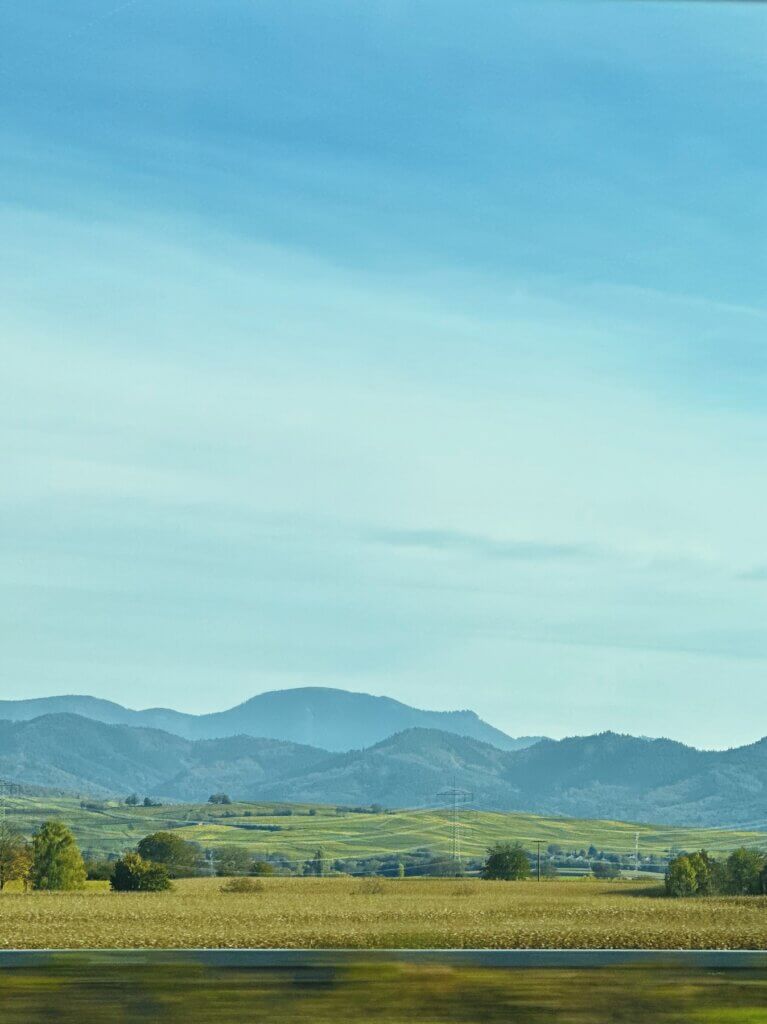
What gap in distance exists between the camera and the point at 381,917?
84.9 m

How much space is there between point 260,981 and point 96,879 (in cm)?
12714

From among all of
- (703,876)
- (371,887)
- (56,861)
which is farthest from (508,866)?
(56,861)

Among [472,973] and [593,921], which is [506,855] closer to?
[593,921]

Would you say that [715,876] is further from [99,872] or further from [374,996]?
[374,996]

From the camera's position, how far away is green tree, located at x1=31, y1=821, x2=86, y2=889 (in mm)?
123250

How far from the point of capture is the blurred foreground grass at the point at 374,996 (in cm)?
1082

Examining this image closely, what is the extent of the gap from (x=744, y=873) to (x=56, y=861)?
59.2 meters

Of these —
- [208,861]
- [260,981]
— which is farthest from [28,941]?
[208,861]

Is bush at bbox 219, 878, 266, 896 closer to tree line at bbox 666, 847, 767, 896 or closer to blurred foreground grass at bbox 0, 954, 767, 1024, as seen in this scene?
tree line at bbox 666, 847, 767, 896

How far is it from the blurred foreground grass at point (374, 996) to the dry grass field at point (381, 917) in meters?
44.3

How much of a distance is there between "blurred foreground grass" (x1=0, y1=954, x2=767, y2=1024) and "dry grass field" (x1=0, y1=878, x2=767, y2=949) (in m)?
44.3

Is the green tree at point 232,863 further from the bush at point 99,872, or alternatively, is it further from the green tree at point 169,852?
the bush at point 99,872

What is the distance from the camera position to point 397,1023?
10.6 metres

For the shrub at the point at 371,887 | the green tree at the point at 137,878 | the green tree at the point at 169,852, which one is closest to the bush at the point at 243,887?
the green tree at the point at 137,878
